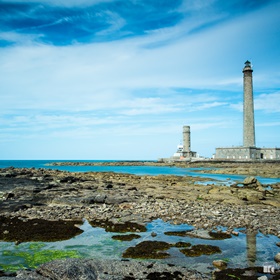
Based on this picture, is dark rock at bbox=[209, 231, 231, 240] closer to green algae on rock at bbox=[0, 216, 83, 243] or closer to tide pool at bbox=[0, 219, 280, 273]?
tide pool at bbox=[0, 219, 280, 273]

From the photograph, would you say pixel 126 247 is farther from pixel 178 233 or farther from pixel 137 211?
pixel 137 211

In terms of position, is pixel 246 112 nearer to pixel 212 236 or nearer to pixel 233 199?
pixel 233 199

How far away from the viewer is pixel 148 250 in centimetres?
1048

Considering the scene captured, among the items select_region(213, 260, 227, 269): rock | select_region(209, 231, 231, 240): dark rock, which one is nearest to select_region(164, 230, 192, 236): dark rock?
select_region(209, 231, 231, 240): dark rock

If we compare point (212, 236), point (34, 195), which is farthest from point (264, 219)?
point (34, 195)

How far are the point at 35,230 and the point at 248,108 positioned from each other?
264ft

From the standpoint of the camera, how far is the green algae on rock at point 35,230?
Answer: 39.3 ft

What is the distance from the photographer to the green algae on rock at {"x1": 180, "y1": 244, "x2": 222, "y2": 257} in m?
10.2

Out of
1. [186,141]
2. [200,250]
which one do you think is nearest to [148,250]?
[200,250]

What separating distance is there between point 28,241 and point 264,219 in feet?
37.5

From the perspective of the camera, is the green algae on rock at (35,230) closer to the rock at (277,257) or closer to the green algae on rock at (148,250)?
the green algae on rock at (148,250)

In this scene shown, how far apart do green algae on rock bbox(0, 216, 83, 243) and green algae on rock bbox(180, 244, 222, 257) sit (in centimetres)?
505

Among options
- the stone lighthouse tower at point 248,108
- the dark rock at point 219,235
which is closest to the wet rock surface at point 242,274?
the dark rock at point 219,235

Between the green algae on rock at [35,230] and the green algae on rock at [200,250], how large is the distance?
16.6 feet
